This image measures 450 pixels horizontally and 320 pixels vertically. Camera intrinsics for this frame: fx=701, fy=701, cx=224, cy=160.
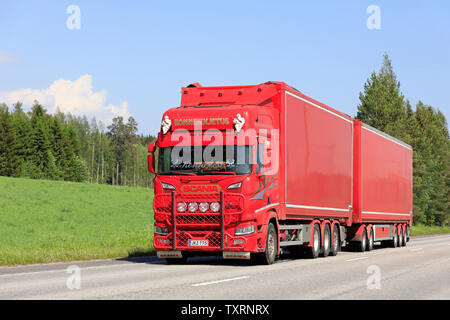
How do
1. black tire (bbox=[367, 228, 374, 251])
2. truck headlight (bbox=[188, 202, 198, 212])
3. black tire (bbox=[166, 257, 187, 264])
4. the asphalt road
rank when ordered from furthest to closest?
black tire (bbox=[367, 228, 374, 251]) < black tire (bbox=[166, 257, 187, 264]) < truck headlight (bbox=[188, 202, 198, 212]) < the asphalt road

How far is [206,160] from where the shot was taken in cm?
→ 1628

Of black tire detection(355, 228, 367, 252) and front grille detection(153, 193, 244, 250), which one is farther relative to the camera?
black tire detection(355, 228, 367, 252)

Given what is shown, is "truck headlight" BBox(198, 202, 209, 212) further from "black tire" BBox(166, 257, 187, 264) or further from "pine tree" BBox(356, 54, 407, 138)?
"pine tree" BBox(356, 54, 407, 138)

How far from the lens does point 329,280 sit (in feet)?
42.1

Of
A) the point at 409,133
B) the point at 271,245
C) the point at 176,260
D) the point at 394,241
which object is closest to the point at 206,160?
the point at 271,245

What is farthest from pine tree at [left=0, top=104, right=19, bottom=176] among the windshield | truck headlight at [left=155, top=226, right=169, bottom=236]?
the windshield

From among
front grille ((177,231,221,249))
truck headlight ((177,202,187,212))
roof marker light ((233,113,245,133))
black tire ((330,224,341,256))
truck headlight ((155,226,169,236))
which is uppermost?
roof marker light ((233,113,245,133))

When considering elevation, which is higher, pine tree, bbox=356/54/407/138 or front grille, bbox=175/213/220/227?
pine tree, bbox=356/54/407/138

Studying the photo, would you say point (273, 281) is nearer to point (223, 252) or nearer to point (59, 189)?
point (223, 252)

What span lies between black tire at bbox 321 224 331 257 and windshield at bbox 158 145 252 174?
6361 mm

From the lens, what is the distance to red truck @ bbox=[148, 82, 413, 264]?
16047mm

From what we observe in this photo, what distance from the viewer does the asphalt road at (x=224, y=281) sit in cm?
1030

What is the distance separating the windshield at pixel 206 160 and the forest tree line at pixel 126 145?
54.9 metres
